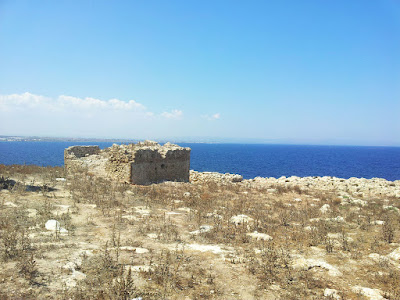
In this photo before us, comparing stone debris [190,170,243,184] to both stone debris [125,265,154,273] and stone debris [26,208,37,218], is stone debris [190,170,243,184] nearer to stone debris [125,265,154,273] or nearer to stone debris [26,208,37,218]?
stone debris [26,208,37,218]

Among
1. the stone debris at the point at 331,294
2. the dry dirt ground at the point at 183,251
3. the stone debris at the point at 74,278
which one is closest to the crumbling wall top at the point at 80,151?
the dry dirt ground at the point at 183,251

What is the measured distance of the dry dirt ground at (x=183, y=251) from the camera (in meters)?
3.99

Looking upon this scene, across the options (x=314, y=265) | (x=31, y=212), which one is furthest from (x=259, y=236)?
(x=31, y=212)

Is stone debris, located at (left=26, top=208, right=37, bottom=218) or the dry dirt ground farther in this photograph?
stone debris, located at (left=26, top=208, right=37, bottom=218)

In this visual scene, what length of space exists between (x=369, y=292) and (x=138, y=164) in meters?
12.7

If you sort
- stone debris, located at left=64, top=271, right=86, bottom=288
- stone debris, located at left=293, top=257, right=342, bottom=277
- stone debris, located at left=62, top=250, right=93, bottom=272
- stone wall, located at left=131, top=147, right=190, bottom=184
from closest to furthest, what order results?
stone debris, located at left=64, top=271, right=86, bottom=288, stone debris, located at left=62, top=250, right=93, bottom=272, stone debris, located at left=293, top=257, right=342, bottom=277, stone wall, located at left=131, top=147, right=190, bottom=184

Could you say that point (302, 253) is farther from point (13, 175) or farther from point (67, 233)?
point (13, 175)

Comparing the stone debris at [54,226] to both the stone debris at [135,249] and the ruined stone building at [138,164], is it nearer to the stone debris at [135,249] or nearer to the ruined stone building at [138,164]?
the stone debris at [135,249]

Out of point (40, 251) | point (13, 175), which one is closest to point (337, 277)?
point (40, 251)

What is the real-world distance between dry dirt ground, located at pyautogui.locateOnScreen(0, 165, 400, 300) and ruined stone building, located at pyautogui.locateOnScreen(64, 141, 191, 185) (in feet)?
15.2

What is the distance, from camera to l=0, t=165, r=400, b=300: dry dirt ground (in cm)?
399

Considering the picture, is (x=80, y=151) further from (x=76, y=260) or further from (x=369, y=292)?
(x=369, y=292)

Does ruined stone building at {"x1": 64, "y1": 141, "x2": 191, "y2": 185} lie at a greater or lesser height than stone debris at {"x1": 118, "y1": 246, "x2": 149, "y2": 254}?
greater

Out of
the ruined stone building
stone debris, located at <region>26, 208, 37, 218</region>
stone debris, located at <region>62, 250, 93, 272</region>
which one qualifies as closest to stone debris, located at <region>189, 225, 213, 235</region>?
stone debris, located at <region>62, 250, 93, 272</region>
